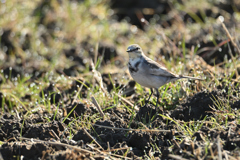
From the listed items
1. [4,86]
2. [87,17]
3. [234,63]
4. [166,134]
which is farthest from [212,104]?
[87,17]

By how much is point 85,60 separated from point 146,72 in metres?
2.47

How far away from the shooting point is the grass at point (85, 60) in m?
4.31

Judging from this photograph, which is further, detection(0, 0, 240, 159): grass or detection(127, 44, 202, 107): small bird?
detection(0, 0, 240, 159): grass

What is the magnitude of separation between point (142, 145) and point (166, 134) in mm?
307

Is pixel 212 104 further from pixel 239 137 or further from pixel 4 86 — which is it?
pixel 4 86

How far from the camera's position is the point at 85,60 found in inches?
256

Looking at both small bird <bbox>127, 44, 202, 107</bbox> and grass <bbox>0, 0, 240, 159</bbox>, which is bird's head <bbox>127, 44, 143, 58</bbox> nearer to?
small bird <bbox>127, 44, 202, 107</bbox>

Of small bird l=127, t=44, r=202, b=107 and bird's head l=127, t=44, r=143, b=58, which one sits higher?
bird's head l=127, t=44, r=143, b=58

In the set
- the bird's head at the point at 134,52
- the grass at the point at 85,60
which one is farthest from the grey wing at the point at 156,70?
the grass at the point at 85,60

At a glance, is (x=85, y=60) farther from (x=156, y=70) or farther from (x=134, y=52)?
(x=156, y=70)

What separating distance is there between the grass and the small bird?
209 mm

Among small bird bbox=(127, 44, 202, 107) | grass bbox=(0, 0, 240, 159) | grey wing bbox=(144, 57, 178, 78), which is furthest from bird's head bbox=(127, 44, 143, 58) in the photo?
grass bbox=(0, 0, 240, 159)

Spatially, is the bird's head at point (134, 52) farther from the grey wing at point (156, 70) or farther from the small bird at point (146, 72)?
the grey wing at point (156, 70)

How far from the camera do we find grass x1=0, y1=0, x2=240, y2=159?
14.1 ft
